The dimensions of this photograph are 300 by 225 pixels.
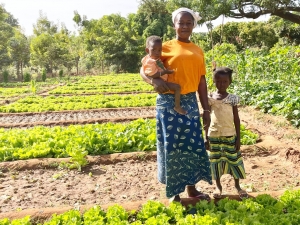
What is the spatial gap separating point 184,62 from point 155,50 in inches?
12.8

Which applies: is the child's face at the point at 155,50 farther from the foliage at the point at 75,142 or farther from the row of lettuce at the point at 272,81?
the row of lettuce at the point at 272,81

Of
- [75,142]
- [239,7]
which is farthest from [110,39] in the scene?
[75,142]

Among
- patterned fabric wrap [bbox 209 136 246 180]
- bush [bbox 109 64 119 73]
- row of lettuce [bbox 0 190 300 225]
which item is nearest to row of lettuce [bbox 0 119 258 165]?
row of lettuce [bbox 0 190 300 225]

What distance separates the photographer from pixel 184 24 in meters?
2.83

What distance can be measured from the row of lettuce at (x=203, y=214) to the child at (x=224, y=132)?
0.36 m

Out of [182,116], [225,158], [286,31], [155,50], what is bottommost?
[225,158]

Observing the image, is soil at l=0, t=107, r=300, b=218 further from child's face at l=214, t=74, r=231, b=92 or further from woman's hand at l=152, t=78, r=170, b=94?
woman's hand at l=152, t=78, r=170, b=94

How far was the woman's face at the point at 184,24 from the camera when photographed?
110 inches

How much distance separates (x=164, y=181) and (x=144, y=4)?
2499cm

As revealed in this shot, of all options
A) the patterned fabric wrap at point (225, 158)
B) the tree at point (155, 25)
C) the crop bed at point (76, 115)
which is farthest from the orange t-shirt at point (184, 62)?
the tree at point (155, 25)

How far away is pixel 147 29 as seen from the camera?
3731 cm

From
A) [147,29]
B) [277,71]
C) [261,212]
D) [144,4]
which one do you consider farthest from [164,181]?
[147,29]

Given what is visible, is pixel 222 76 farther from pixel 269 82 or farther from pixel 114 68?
pixel 114 68

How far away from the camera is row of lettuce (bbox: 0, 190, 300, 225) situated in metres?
2.79
